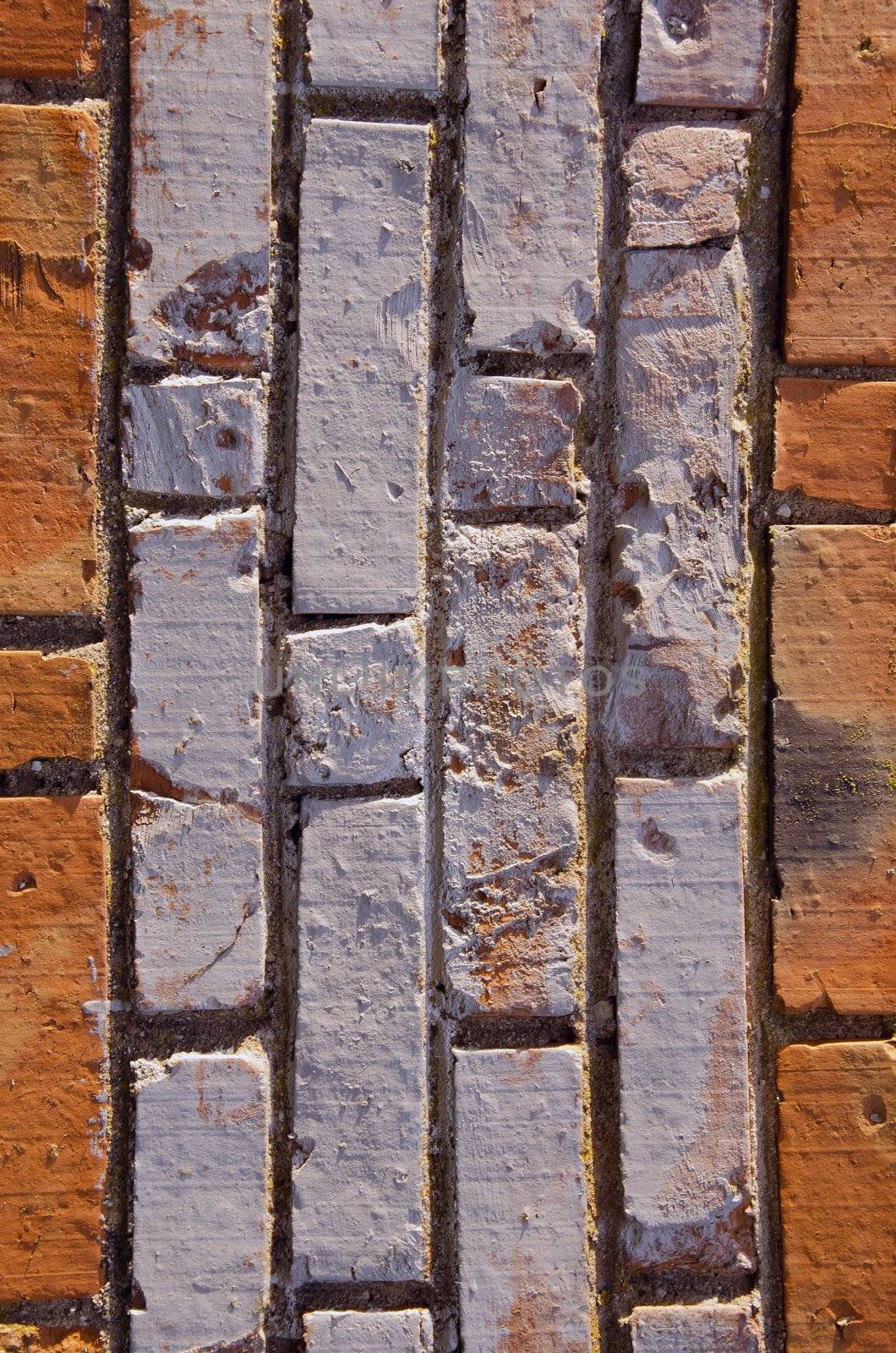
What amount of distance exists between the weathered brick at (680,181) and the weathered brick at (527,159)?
0.07m

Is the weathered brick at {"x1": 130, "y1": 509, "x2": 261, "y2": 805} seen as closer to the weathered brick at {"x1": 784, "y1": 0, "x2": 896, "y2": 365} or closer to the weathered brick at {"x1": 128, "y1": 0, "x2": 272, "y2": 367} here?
the weathered brick at {"x1": 128, "y1": 0, "x2": 272, "y2": 367}

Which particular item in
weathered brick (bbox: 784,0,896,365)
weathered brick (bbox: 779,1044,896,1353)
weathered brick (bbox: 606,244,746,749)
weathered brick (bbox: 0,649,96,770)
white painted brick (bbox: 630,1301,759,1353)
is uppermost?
weathered brick (bbox: 784,0,896,365)

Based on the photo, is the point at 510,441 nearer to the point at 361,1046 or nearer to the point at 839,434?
the point at 839,434

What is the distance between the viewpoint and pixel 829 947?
52.2 inches

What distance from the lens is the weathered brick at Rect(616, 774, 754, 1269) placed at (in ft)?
4.23

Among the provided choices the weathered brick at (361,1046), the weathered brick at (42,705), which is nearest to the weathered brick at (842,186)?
the weathered brick at (361,1046)

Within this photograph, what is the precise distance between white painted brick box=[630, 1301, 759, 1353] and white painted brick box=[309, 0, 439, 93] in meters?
1.73

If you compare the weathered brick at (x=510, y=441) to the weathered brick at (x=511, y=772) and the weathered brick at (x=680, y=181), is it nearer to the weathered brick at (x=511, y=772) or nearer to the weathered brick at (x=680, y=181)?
the weathered brick at (x=511, y=772)

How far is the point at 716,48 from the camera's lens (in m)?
1.31

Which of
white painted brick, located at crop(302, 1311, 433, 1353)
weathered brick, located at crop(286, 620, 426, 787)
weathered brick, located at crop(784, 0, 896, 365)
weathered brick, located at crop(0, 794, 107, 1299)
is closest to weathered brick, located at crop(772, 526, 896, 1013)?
weathered brick, located at crop(784, 0, 896, 365)

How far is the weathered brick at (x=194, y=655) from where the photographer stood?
4.19 ft

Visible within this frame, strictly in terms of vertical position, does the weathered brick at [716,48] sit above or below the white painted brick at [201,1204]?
above

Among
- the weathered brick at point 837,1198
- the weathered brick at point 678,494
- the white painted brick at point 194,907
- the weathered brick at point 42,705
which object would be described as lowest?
the weathered brick at point 837,1198

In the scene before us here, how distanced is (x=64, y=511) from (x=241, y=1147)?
900 mm
